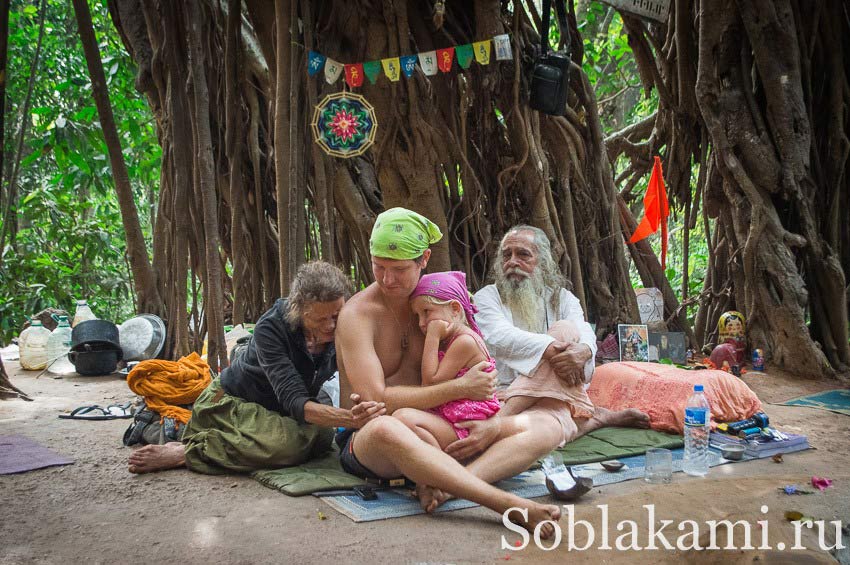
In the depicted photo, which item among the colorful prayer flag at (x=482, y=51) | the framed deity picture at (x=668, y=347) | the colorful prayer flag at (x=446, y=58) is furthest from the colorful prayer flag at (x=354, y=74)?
the framed deity picture at (x=668, y=347)

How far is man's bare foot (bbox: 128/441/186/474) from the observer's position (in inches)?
109

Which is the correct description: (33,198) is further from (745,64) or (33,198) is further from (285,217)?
(745,64)

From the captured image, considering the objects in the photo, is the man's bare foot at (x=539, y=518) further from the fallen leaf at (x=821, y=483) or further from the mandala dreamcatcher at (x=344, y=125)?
the mandala dreamcatcher at (x=344, y=125)

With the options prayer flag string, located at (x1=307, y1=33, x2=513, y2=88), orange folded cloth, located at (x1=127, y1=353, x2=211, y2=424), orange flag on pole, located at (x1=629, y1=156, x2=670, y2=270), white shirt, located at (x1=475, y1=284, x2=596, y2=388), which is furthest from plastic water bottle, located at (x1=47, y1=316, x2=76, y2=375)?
orange flag on pole, located at (x1=629, y1=156, x2=670, y2=270)

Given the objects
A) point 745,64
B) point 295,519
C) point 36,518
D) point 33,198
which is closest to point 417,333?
point 295,519

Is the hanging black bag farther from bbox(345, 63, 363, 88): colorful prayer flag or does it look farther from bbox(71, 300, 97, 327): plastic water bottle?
bbox(71, 300, 97, 327): plastic water bottle

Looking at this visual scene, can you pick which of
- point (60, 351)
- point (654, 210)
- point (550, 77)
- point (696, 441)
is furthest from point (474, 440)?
point (60, 351)

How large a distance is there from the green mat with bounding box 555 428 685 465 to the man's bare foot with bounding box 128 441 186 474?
161 centimetres

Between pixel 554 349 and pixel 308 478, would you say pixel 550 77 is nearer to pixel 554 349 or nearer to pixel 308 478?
pixel 554 349

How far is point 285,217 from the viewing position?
3.77 meters

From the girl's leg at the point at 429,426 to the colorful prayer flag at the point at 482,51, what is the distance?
2.50 m

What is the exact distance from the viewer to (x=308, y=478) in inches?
102

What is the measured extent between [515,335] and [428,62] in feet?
5.91

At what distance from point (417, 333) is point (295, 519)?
0.80 metres
